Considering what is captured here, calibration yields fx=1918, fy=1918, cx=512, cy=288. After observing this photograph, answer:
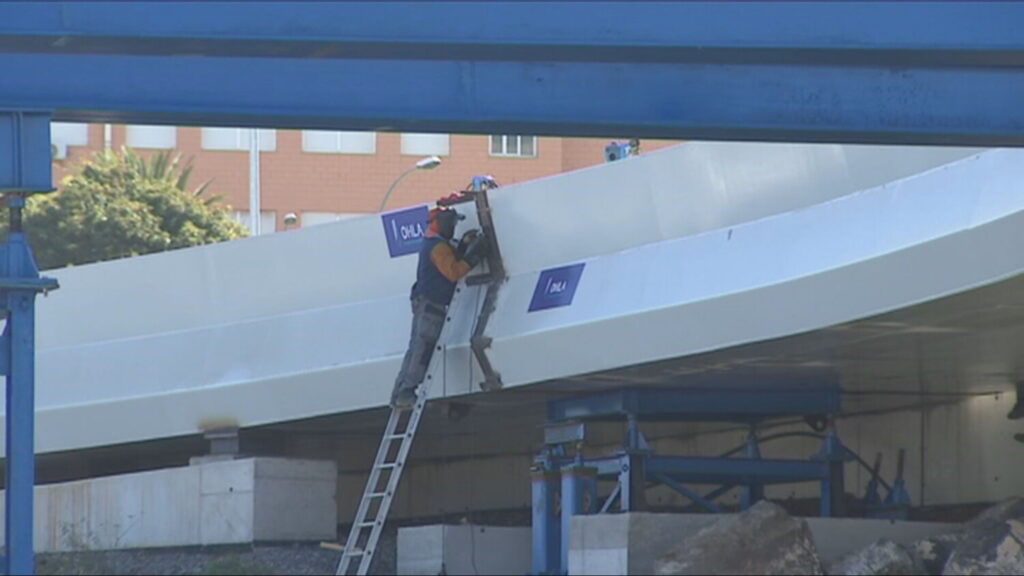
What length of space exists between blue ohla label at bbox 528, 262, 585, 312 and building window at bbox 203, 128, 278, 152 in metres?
35.1

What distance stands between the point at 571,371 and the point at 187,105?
6.46 metres

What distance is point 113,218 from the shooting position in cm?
3888

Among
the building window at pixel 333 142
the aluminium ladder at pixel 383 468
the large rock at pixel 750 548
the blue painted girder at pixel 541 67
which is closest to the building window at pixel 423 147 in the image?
the building window at pixel 333 142

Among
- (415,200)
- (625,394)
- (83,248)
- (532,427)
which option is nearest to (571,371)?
(625,394)

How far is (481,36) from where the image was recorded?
10.1 m

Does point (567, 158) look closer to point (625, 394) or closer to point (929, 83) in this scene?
point (625, 394)

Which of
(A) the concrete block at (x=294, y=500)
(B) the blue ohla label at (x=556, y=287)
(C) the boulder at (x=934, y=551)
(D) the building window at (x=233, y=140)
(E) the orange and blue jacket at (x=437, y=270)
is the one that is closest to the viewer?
(C) the boulder at (x=934, y=551)

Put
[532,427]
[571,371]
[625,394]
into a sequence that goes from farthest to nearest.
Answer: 1. [532,427]
2. [625,394]
3. [571,371]

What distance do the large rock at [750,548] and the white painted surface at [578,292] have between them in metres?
1.44

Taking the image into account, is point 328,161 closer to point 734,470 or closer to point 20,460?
point 734,470

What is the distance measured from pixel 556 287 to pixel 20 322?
6.86 metres

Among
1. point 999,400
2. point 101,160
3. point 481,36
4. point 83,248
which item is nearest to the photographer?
point 481,36

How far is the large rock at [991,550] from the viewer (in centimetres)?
1480

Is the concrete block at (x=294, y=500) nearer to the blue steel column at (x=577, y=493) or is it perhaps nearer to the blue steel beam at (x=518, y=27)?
the blue steel column at (x=577, y=493)
